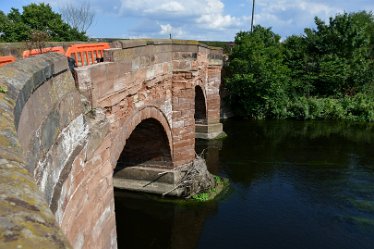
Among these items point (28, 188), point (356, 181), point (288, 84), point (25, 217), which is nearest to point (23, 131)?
point (28, 188)

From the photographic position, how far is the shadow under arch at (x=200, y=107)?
68.5ft

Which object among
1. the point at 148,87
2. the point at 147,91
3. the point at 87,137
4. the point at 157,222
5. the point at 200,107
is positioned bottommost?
the point at 157,222

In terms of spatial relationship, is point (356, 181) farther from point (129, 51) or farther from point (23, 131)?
point (23, 131)

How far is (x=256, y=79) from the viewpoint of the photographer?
2461 cm

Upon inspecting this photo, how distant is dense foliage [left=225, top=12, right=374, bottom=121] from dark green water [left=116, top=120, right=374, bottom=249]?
6353 mm

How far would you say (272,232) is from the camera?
1144 centimetres

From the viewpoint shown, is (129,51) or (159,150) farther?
(159,150)

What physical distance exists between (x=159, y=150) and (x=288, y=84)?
1661cm

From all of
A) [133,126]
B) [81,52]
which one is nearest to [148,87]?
[133,126]

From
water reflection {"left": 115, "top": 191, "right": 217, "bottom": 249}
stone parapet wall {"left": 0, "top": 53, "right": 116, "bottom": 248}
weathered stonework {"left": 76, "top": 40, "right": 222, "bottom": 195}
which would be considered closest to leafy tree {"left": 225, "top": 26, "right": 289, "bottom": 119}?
weathered stonework {"left": 76, "top": 40, "right": 222, "bottom": 195}

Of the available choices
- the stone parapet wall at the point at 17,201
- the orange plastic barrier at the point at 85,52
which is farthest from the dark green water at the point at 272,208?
the stone parapet wall at the point at 17,201

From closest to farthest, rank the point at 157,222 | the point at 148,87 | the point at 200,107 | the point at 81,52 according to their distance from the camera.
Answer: the point at 81,52 → the point at 148,87 → the point at 157,222 → the point at 200,107

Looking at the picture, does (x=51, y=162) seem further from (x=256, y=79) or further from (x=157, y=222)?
(x=256, y=79)

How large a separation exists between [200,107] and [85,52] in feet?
46.1
